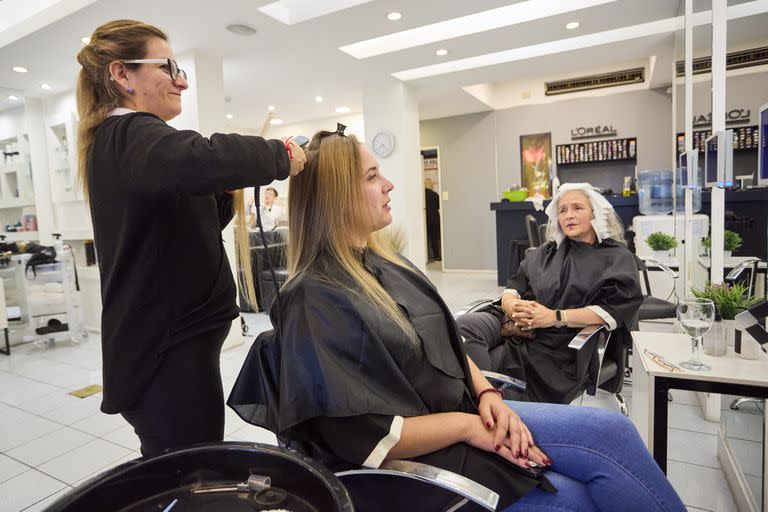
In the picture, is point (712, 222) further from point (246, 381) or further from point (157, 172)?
point (157, 172)

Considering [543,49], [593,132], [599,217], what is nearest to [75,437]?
[599,217]

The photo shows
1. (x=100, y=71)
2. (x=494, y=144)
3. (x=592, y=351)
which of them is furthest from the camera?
(x=494, y=144)

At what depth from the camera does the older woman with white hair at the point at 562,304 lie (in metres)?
1.96

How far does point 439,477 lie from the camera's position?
0.95 meters

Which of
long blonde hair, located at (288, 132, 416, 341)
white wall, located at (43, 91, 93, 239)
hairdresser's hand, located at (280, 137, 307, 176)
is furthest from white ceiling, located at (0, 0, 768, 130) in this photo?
hairdresser's hand, located at (280, 137, 307, 176)

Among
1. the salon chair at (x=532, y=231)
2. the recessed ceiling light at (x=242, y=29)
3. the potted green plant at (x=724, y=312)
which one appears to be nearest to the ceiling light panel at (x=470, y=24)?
the recessed ceiling light at (x=242, y=29)

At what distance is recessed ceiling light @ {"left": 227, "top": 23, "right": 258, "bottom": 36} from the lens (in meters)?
3.74

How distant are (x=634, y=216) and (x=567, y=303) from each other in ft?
13.7

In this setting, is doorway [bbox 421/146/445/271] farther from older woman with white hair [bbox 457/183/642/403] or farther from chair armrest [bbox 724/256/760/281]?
chair armrest [bbox 724/256/760/281]

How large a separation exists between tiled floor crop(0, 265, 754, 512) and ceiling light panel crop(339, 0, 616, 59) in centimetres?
317

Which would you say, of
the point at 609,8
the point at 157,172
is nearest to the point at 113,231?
the point at 157,172

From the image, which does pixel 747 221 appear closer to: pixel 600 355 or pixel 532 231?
pixel 600 355

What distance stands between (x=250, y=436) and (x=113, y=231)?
1.88 metres

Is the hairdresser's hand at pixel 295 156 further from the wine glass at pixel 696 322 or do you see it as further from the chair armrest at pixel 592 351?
the chair armrest at pixel 592 351
